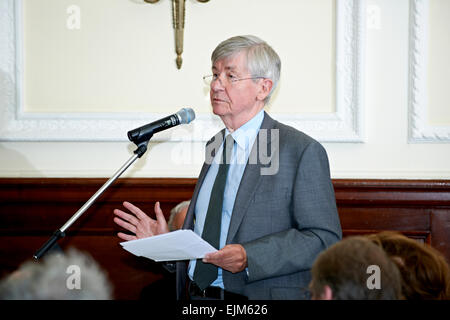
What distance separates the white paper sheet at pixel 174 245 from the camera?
162 centimetres

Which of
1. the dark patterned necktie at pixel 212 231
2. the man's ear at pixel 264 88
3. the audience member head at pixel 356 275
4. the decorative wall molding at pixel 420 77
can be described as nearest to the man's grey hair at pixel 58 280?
the dark patterned necktie at pixel 212 231

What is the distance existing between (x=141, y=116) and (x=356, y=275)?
2112mm

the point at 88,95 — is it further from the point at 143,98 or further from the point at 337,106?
the point at 337,106

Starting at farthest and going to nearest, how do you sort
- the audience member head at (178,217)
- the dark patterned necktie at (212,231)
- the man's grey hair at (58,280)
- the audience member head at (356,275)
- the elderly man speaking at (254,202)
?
the man's grey hair at (58,280) < the audience member head at (178,217) < the dark patterned necktie at (212,231) < the elderly man speaking at (254,202) < the audience member head at (356,275)

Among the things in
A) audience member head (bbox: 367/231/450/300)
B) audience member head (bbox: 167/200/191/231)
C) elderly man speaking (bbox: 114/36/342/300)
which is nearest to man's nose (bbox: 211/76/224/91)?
elderly man speaking (bbox: 114/36/342/300)

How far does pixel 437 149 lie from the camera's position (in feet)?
9.83

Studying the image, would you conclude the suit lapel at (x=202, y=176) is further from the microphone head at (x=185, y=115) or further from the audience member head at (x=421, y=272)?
the audience member head at (x=421, y=272)

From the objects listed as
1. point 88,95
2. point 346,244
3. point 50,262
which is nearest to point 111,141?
point 88,95

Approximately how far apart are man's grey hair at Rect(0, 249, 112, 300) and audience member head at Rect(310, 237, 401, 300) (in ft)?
6.83

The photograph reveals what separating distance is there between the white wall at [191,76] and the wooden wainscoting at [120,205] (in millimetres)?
100

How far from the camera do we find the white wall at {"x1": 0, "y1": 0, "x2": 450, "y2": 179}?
3004mm

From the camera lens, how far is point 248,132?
6.95ft

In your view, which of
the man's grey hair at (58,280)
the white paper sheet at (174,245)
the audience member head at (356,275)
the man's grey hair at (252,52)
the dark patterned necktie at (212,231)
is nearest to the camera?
the audience member head at (356,275)

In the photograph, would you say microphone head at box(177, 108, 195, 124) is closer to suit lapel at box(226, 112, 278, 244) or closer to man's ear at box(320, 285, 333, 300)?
suit lapel at box(226, 112, 278, 244)
